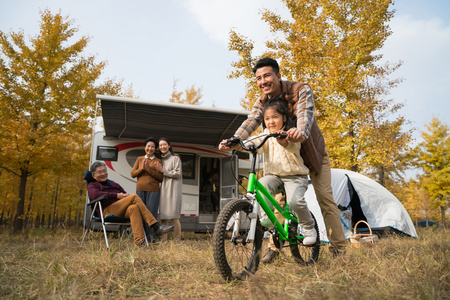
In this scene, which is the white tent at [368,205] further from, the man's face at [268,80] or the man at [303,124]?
the man's face at [268,80]

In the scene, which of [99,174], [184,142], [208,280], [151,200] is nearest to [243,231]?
[208,280]

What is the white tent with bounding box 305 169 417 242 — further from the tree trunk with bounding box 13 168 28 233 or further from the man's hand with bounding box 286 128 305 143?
the tree trunk with bounding box 13 168 28 233

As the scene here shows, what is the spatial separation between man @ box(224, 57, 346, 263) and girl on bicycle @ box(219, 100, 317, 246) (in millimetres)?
156

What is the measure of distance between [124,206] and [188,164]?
3751mm

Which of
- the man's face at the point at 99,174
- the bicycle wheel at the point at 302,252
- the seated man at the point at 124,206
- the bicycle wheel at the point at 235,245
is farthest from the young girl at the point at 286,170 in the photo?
the man's face at the point at 99,174

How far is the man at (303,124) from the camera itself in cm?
289

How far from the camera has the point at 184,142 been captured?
8.37 m

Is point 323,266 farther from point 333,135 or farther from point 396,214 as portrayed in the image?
point 333,135

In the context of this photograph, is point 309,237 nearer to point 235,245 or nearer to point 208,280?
point 235,245

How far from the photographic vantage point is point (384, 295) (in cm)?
170

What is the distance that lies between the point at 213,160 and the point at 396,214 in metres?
4.90

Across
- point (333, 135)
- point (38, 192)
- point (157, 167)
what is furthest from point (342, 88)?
point (38, 192)

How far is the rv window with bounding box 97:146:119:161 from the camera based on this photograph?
7.57 m

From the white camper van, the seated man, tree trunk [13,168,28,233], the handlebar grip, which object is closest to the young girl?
the handlebar grip
